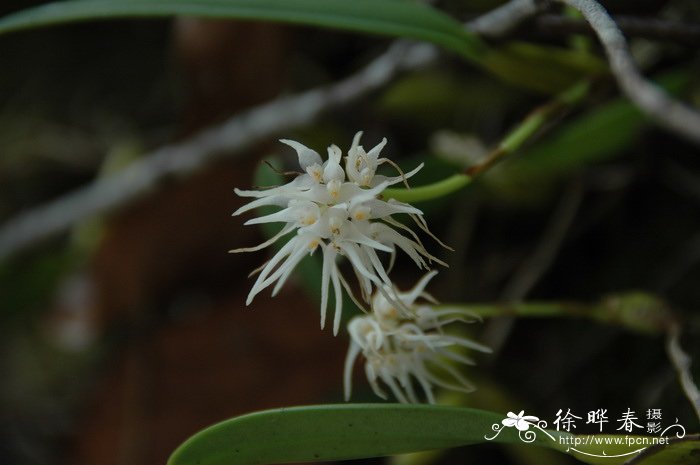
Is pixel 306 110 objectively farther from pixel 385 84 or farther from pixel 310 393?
pixel 310 393

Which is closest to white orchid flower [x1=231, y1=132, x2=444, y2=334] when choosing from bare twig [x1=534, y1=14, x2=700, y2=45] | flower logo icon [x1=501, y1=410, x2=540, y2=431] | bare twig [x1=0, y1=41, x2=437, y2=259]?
flower logo icon [x1=501, y1=410, x2=540, y2=431]

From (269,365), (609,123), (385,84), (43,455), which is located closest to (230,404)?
(269,365)

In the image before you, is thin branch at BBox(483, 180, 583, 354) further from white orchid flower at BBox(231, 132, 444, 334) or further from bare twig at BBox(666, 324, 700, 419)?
white orchid flower at BBox(231, 132, 444, 334)

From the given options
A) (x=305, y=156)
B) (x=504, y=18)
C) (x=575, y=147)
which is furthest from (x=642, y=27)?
(x=305, y=156)

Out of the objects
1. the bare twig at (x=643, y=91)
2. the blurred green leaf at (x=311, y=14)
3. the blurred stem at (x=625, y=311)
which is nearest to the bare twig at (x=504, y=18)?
the blurred green leaf at (x=311, y=14)

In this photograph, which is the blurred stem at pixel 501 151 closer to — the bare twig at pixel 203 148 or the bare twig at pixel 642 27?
the bare twig at pixel 642 27
